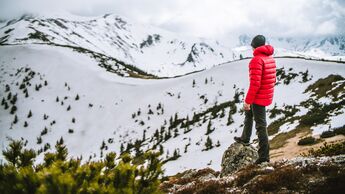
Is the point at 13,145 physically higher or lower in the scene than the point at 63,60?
lower

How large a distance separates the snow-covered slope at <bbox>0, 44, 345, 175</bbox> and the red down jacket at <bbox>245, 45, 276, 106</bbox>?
12.6 metres

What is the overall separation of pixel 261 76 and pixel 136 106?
28.6 m

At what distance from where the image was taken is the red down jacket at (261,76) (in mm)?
7629

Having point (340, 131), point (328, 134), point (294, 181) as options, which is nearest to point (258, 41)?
point (294, 181)

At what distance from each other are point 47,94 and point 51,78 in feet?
14.1

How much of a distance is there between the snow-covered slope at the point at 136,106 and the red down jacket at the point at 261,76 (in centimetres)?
1258

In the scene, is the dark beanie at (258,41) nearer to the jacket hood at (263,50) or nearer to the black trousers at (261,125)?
the jacket hood at (263,50)

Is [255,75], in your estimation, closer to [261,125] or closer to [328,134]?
[261,125]

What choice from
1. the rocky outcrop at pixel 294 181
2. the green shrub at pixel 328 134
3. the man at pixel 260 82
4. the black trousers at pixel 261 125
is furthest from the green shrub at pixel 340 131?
the rocky outcrop at pixel 294 181

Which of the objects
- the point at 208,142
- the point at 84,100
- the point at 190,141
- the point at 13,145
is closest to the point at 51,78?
the point at 84,100

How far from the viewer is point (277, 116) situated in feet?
77.9

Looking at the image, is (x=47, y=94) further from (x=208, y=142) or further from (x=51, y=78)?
(x=208, y=142)

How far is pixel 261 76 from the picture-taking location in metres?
7.80

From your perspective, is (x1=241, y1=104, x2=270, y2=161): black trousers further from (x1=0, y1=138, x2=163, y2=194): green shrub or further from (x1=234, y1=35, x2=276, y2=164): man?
(x1=0, y1=138, x2=163, y2=194): green shrub
